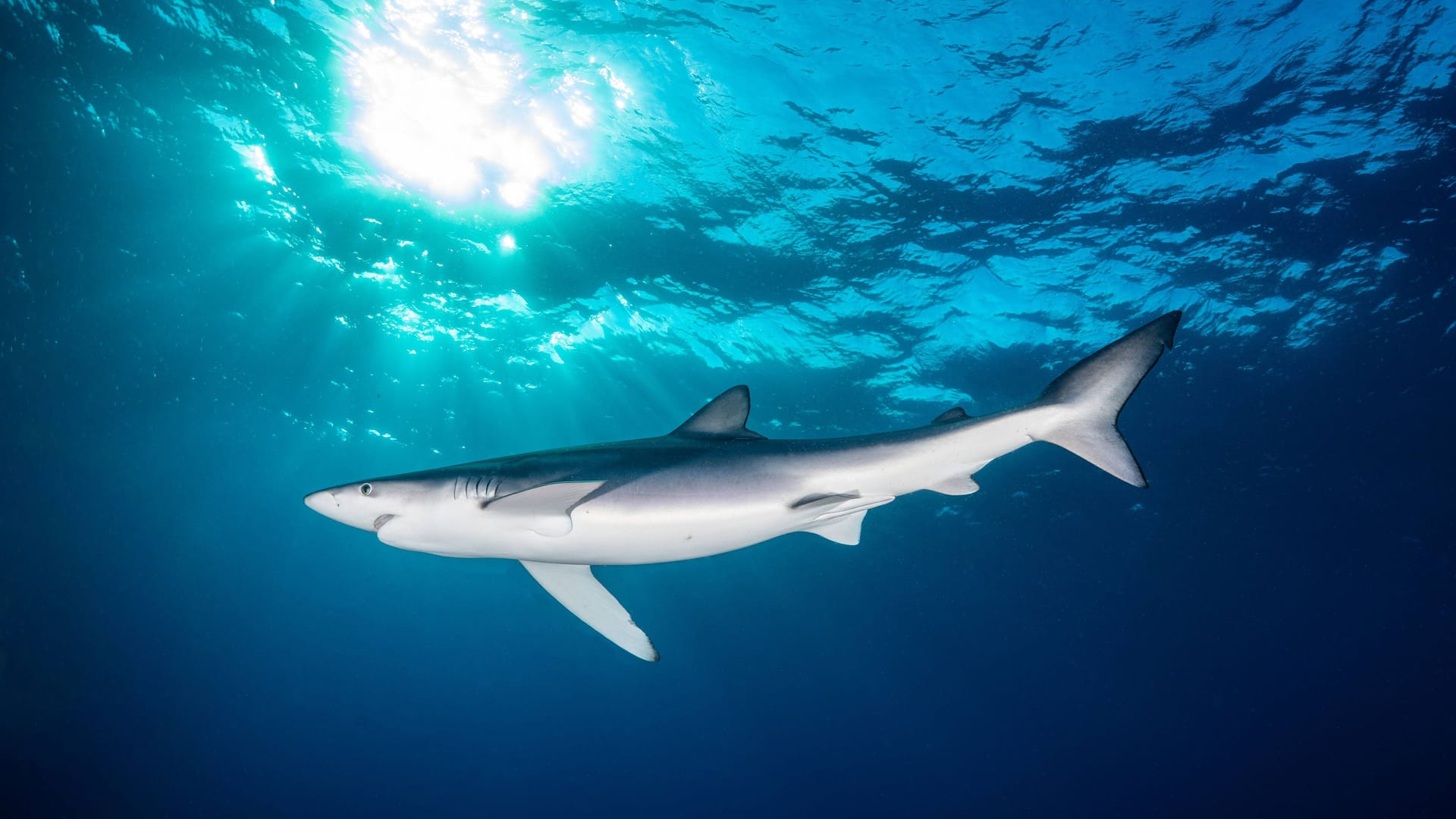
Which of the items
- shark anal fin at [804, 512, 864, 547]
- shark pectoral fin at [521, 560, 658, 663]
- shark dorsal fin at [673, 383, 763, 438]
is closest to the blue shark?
shark anal fin at [804, 512, 864, 547]

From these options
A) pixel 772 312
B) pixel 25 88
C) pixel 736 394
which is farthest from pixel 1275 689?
pixel 25 88

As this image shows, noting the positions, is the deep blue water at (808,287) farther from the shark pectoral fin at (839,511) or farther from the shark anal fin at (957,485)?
the shark pectoral fin at (839,511)

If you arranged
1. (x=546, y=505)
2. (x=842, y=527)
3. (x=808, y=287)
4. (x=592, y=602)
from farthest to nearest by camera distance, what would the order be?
1. (x=808, y=287)
2. (x=592, y=602)
3. (x=842, y=527)
4. (x=546, y=505)

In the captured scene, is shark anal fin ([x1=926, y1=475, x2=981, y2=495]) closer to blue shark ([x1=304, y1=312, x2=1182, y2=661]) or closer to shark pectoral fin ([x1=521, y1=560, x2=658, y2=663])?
blue shark ([x1=304, y1=312, x2=1182, y2=661])

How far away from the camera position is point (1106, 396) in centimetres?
275

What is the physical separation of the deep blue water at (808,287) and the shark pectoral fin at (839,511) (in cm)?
784

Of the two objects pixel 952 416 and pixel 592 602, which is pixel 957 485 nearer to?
pixel 952 416

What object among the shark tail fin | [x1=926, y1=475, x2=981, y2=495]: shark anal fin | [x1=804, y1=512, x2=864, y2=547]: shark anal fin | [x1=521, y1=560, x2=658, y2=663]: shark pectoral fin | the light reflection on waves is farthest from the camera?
the light reflection on waves

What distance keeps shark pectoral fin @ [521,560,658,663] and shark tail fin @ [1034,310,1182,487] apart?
261 centimetres

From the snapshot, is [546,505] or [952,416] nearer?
[546,505]

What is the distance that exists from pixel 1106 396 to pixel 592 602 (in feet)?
10.0

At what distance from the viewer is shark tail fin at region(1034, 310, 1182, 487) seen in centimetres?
265

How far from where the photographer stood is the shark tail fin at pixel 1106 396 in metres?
2.65

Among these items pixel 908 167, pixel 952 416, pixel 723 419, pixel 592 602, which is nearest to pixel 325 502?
pixel 592 602
